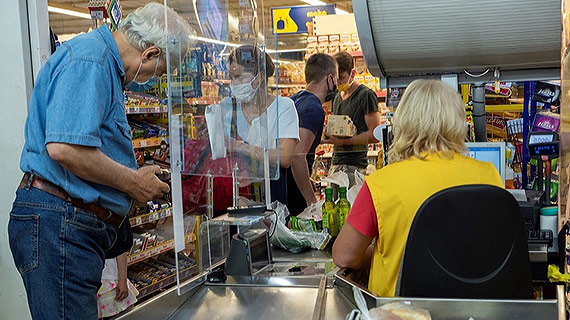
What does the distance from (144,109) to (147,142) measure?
0.27 meters

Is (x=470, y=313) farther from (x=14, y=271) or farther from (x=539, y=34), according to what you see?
(x=14, y=271)

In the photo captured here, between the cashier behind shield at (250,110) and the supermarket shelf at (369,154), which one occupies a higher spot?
the cashier behind shield at (250,110)

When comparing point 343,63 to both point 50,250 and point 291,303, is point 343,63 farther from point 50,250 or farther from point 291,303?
point 50,250

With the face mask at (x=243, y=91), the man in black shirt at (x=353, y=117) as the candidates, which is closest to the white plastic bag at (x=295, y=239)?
the face mask at (x=243, y=91)

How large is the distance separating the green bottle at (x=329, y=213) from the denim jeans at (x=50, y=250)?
1255mm

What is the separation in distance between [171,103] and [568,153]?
4.35 feet

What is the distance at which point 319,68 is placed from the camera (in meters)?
4.79

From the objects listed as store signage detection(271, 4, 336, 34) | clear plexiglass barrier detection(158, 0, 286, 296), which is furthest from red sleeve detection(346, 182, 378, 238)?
store signage detection(271, 4, 336, 34)

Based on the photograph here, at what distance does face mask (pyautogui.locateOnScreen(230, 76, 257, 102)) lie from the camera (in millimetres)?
2516

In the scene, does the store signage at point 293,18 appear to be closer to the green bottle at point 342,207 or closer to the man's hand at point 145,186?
the green bottle at point 342,207

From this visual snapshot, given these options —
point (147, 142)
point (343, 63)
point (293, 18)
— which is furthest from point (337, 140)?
point (293, 18)

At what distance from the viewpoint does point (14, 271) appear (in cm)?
278

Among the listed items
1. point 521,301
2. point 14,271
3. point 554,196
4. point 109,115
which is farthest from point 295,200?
point 521,301

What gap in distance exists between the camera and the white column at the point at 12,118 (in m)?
2.66
